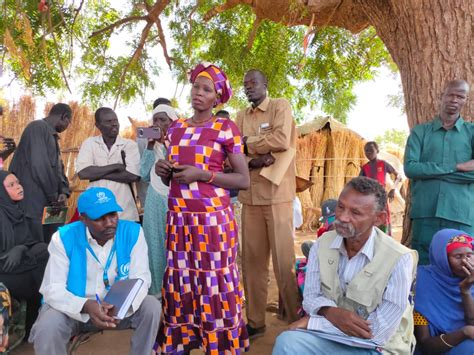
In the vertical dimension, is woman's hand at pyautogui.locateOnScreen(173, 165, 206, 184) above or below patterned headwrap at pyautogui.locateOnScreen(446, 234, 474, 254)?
above

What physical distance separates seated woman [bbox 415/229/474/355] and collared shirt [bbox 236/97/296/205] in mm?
1362

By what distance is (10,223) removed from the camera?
3602mm

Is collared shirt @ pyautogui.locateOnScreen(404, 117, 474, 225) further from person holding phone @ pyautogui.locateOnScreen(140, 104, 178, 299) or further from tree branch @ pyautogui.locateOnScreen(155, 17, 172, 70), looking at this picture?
tree branch @ pyautogui.locateOnScreen(155, 17, 172, 70)

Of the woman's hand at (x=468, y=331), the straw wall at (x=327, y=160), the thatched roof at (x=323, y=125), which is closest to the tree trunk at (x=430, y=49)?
the woman's hand at (x=468, y=331)

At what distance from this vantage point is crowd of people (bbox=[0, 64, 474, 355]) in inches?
93.4

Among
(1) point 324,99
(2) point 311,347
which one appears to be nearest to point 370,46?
(1) point 324,99

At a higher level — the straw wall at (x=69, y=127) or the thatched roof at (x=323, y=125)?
the thatched roof at (x=323, y=125)

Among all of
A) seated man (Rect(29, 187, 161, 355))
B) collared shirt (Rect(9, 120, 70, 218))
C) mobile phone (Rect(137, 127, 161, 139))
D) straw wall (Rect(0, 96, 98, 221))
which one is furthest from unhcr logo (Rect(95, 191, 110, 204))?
straw wall (Rect(0, 96, 98, 221))

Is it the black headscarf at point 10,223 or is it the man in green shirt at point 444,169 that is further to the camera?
the black headscarf at point 10,223

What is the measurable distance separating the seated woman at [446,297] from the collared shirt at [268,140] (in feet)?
4.47

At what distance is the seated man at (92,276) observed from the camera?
2619mm

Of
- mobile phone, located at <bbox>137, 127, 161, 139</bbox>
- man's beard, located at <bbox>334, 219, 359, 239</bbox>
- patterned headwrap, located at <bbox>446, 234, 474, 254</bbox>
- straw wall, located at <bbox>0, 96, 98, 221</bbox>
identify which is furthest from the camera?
straw wall, located at <bbox>0, 96, 98, 221</bbox>

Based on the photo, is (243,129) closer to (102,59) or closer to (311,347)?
(311,347)

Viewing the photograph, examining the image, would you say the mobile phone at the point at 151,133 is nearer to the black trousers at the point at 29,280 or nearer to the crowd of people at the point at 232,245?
the crowd of people at the point at 232,245
